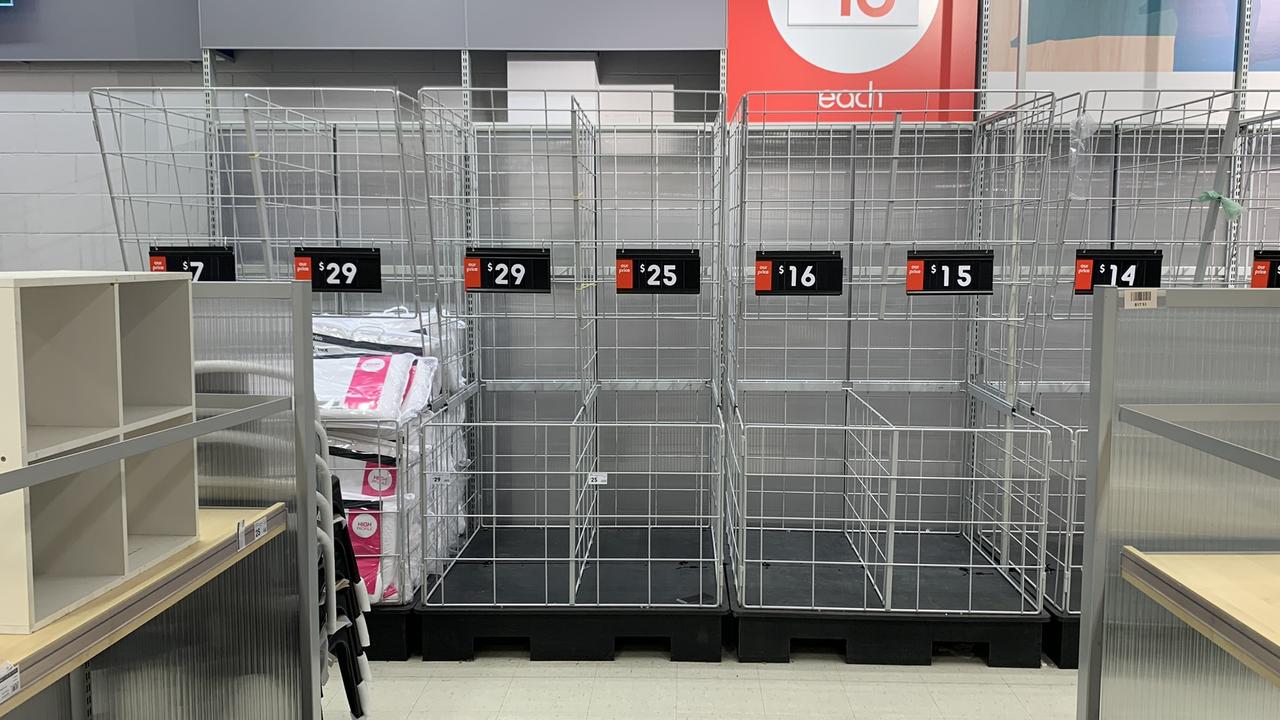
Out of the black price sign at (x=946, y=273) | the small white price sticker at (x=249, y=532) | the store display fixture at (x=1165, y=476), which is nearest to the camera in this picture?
A: the store display fixture at (x=1165, y=476)

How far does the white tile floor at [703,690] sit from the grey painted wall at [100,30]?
286cm

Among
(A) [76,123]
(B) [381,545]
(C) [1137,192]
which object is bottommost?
(B) [381,545]

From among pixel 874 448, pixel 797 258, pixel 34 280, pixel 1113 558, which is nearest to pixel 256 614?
pixel 34 280

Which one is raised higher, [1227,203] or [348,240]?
[1227,203]

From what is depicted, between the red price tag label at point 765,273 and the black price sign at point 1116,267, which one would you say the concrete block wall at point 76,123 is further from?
the black price sign at point 1116,267

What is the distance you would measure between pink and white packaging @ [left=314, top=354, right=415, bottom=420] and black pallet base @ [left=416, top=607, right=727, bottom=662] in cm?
76

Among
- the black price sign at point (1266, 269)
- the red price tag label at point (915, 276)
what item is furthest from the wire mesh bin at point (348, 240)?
the black price sign at point (1266, 269)

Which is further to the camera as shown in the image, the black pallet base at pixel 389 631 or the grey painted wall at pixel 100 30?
the grey painted wall at pixel 100 30

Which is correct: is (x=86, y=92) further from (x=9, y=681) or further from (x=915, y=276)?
(x=915, y=276)

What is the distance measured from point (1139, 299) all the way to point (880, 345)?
245 centimetres

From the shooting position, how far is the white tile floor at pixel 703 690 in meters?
2.79

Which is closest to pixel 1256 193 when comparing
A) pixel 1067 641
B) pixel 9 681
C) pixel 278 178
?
pixel 1067 641

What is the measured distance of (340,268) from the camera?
3326 millimetres

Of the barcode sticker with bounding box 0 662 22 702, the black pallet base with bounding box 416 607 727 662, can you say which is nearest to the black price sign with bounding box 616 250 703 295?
the black pallet base with bounding box 416 607 727 662
